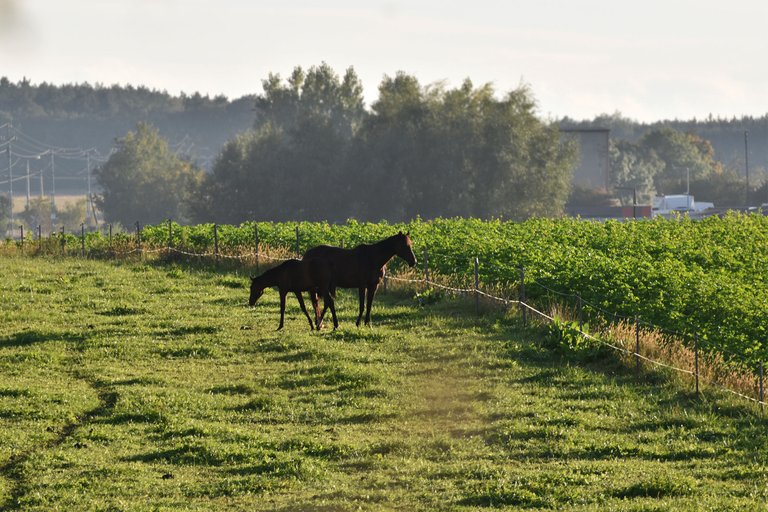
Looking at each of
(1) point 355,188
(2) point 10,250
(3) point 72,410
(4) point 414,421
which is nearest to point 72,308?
(3) point 72,410

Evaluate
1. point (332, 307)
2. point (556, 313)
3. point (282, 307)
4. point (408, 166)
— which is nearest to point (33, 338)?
A: point (282, 307)

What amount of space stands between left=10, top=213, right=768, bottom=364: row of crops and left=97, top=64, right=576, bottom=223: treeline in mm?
53085

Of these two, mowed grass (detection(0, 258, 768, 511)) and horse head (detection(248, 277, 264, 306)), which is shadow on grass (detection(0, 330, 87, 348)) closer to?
mowed grass (detection(0, 258, 768, 511))

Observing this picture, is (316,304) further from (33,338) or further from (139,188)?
(139,188)

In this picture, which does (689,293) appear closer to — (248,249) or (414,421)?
Result: (414,421)

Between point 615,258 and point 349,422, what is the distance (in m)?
19.9

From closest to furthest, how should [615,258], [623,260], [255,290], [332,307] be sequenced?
[332,307] → [255,290] → [623,260] → [615,258]

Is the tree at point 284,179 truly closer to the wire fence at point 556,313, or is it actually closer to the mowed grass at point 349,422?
the wire fence at point 556,313

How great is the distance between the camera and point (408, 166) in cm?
12338

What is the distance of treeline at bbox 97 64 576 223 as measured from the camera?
12212cm

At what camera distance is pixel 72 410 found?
2539 centimetres

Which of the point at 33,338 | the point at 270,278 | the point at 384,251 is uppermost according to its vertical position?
the point at 384,251

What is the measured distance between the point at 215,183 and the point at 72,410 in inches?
4284

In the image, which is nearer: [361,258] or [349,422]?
[349,422]
